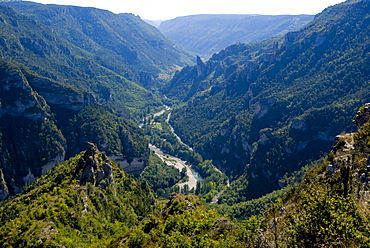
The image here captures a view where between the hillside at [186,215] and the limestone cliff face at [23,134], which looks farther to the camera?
the limestone cliff face at [23,134]

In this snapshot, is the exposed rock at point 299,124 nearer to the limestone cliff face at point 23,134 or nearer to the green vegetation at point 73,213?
the green vegetation at point 73,213

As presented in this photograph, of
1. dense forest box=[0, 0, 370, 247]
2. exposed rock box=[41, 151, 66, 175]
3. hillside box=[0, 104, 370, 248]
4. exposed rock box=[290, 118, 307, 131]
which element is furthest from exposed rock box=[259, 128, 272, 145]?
exposed rock box=[41, 151, 66, 175]

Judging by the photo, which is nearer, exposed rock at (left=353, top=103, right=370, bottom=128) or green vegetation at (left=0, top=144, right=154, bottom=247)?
green vegetation at (left=0, top=144, right=154, bottom=247)

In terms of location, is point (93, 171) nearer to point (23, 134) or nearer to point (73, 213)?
point (73, 213)

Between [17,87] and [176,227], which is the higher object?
[17,87]

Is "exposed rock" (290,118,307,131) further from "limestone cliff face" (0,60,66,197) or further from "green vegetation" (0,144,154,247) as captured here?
"limestone cliff face" (0,60,66,197)

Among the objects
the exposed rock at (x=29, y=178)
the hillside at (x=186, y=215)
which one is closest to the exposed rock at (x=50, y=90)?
the exposed rock at (x=29, y=178)

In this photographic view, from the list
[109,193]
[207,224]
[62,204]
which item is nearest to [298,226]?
[207,224]

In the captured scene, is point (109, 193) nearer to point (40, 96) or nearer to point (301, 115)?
point (40, 96)

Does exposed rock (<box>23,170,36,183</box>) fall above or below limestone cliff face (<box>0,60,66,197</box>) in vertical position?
below

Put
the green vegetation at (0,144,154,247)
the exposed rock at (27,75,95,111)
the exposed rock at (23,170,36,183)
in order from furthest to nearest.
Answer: the exposed rock at (27,75,95,111) < the exposed rock at (23,170,36,183) < the green vegetation at (0,144,154,247)

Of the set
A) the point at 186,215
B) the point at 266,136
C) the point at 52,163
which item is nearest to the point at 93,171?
the point at 186,215
